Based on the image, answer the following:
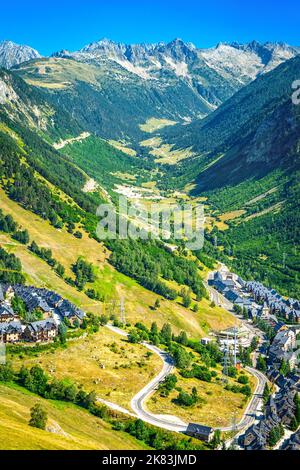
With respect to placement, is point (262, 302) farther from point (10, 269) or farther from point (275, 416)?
point (275, 416)

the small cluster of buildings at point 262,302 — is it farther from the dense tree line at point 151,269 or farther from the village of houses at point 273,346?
the dense tree line at point 151,269

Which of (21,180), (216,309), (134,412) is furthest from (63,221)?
(134,412)

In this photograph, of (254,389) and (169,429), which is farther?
(254,389)

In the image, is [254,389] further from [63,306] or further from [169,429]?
[63,306]

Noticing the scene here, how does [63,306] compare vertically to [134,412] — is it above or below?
above

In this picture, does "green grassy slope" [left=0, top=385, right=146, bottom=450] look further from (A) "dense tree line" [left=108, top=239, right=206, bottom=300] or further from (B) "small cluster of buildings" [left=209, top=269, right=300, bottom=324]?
(B) "small cluster of buildings" [left=209, top=269, right=300, bottom=324]
